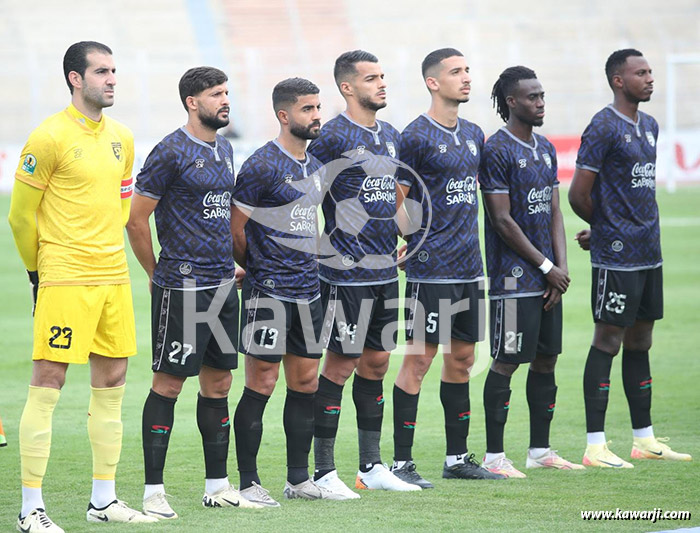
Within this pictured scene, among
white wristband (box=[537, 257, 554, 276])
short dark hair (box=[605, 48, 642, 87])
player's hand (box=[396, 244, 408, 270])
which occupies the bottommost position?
white wristband (box=[537, 257, 554, 276])

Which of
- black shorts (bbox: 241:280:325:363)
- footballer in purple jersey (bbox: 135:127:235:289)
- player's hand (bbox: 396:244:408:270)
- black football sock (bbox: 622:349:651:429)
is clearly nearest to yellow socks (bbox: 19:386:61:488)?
footballer in purple jersey (bbox: 135:127:235:289)

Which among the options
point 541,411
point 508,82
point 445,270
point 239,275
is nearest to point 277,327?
point 239,275

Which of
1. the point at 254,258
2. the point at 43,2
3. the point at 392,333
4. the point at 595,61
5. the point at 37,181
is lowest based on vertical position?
the point at 392,333

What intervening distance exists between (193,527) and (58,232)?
1591 millimetres

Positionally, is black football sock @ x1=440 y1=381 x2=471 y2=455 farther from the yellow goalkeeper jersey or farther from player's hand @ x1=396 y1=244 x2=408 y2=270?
the yellow goalkeeper jersey

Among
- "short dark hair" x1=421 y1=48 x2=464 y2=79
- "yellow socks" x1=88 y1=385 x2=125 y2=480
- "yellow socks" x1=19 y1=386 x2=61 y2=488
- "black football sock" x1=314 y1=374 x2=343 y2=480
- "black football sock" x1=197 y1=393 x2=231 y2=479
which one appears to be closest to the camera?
"yellow socks" x1=19 y1=386 x2=61 y2=488

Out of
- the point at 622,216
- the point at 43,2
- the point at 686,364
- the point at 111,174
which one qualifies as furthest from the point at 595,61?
the point at 111,174

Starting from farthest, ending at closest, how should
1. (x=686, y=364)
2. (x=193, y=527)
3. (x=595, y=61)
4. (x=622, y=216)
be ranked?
(x=595, y=61), (x=686, y=364), (x=622, y=216), (x=193, y=527)

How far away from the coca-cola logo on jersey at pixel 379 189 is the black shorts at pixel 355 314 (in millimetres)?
Answer: 498

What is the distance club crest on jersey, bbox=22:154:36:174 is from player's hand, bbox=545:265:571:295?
10.5 ft

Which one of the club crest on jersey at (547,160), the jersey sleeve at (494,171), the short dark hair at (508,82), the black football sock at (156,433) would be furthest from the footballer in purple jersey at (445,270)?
the black football sock at (156,433)

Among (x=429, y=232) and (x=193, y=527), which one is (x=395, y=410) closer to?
(x=429, y=232)

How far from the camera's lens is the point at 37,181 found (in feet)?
17.9

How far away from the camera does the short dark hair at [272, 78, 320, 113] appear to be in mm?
6199
